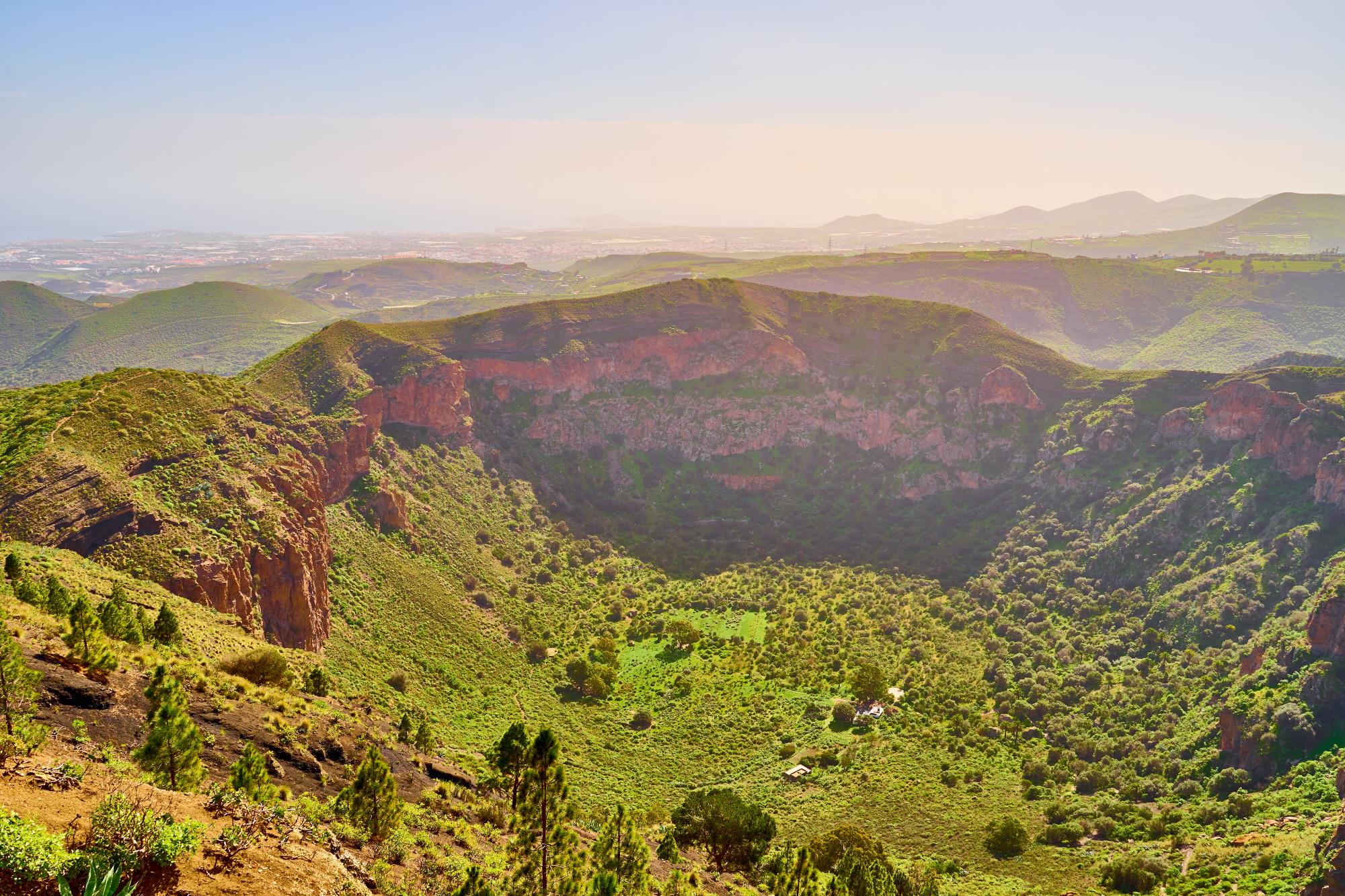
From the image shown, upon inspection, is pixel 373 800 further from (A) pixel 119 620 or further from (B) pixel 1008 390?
(B) pixel 1008 390

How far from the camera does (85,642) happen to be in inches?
1192

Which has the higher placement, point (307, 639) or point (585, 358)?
point (585, 358)

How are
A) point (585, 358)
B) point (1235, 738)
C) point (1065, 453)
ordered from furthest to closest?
point (585, 358), point (1065, 453), point (1235, 738)

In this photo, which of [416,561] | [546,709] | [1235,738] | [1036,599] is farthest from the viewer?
[1036,599]

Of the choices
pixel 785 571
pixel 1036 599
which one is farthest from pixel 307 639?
pixel 1036 599

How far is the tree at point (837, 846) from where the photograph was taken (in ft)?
154

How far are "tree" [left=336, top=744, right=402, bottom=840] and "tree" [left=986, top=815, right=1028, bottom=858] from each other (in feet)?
151

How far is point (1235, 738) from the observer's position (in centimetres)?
5703

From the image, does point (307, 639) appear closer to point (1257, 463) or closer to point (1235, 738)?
point (1235, 738)

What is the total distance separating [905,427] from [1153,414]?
36.5m

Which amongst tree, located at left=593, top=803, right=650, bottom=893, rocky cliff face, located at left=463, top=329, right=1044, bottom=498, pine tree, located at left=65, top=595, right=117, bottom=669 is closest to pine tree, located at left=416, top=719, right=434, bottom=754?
tree, located at left=593, top=803, right=650, bottom=893

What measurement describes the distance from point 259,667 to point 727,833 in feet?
104

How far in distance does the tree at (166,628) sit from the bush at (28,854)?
88.4 ft

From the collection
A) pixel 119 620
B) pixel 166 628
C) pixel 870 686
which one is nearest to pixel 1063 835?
pixel 870 686
